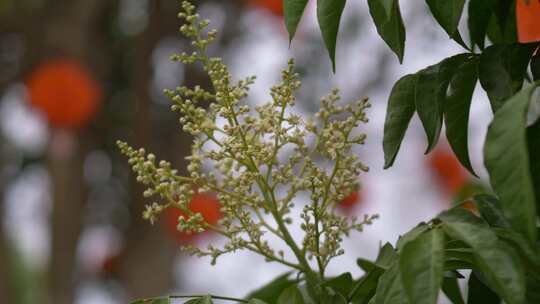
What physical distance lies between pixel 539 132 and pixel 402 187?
4.09 m

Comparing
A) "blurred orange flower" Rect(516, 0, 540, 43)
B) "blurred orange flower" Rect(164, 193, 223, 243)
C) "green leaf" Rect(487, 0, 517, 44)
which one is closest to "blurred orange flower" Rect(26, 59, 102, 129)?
"blurred orange flower" Rect(164, 193, 223, 243)

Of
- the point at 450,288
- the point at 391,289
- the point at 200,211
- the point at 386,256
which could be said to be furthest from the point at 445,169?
the point at 391,289

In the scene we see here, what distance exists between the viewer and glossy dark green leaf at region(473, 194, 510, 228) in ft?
2.82

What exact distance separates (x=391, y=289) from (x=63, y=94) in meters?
3.73

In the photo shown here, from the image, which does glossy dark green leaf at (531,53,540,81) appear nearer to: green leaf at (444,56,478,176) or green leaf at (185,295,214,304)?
green leaf at (444,56,478,176)

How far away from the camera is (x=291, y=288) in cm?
89

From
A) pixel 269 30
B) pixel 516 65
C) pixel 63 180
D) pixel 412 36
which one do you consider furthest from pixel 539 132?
pixel 269 30

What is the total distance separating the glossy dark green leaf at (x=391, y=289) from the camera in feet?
2.41

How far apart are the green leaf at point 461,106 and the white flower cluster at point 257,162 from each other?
9 centimetres

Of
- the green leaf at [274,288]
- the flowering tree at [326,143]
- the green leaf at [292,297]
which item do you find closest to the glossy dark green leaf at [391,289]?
the flowering tree at [326,143]

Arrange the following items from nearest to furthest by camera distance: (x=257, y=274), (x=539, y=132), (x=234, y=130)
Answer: (x=539, y=132) → (x=234, y=130) → (x=257, y=274)

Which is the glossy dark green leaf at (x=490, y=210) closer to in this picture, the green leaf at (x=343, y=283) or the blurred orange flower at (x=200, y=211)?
the green leaf at (x=343, y=283)

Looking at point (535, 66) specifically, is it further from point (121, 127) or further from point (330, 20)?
point (121, 127)

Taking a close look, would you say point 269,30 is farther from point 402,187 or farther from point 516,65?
point 516,65
